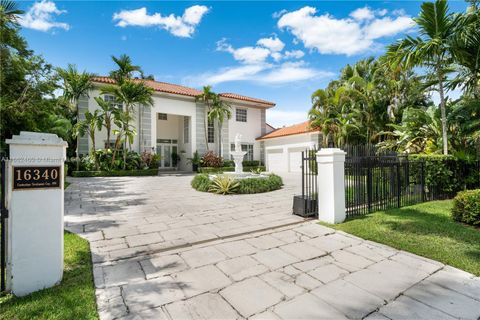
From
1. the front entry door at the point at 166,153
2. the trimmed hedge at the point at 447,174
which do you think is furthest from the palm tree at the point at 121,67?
the trimmed hedge at the point at 447,174

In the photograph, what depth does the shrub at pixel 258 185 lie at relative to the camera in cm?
1002

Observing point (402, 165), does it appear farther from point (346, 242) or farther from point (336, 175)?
point (346, 242)

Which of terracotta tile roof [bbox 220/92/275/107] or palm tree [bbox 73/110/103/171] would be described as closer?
palm tree [bbox 73/110/103/171]

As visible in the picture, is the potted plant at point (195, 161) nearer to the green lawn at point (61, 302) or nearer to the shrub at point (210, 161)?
the shrub at point (210, 161)

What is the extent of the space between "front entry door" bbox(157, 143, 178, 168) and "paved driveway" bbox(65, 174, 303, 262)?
15051mm

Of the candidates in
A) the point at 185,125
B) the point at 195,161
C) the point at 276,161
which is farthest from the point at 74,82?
the point at 276,161

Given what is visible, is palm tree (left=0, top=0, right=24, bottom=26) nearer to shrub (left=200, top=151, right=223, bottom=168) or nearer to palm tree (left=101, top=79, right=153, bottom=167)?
palm tree (left=101, top=79, right=153, bottom=167)

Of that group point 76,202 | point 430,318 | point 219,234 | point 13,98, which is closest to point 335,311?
point 430,318

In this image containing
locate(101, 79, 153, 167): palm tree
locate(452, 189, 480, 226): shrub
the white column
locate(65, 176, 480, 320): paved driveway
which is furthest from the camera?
locate(101, 79, 153, 167): palm tree

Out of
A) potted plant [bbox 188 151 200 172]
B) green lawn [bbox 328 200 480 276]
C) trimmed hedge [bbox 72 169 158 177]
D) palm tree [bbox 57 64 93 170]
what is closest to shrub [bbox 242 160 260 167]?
potted plant [bbox 188 151 200 172]

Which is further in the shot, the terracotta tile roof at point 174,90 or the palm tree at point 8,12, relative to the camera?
the terracotta tile roof at point 174,90

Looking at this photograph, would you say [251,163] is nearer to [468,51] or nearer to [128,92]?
[128,92]

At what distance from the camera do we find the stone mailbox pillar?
2.69m

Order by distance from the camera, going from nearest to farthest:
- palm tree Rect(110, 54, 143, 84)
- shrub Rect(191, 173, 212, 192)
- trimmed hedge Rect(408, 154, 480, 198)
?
trimmed hedge Rect(408, 154, 480, 198) → shrub Rect(191, 173, 212, 192) → palm tree Rect(110, 54, 143, 84)
